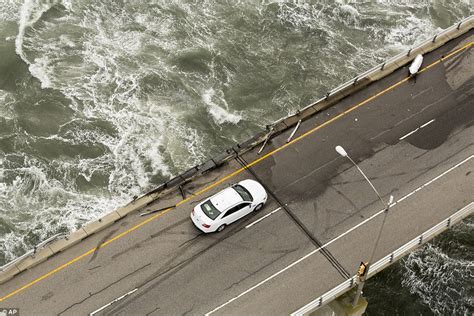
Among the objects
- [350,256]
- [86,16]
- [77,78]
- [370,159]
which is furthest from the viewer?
[86,16]

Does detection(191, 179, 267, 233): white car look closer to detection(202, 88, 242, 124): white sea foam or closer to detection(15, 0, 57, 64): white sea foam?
detection(202, 88, 242, 124): white sea foam

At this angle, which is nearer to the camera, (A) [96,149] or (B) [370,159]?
(B) [370,159]

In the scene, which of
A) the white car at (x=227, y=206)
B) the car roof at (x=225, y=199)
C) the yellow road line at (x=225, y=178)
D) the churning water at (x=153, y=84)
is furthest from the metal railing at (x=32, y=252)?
the car roof at (x=225, y=199)

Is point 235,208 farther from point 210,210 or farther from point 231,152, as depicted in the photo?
point 231,152

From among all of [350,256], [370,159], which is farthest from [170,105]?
[350,256]

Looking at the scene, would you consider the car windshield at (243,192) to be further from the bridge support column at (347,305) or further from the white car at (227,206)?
the bridge support column at (347,305)

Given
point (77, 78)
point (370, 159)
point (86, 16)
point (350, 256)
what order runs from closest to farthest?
point (350, 256)
point (370, 159)
point (77, 78)
point (86, 16)

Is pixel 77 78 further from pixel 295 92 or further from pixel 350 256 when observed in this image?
pixel 350 256
